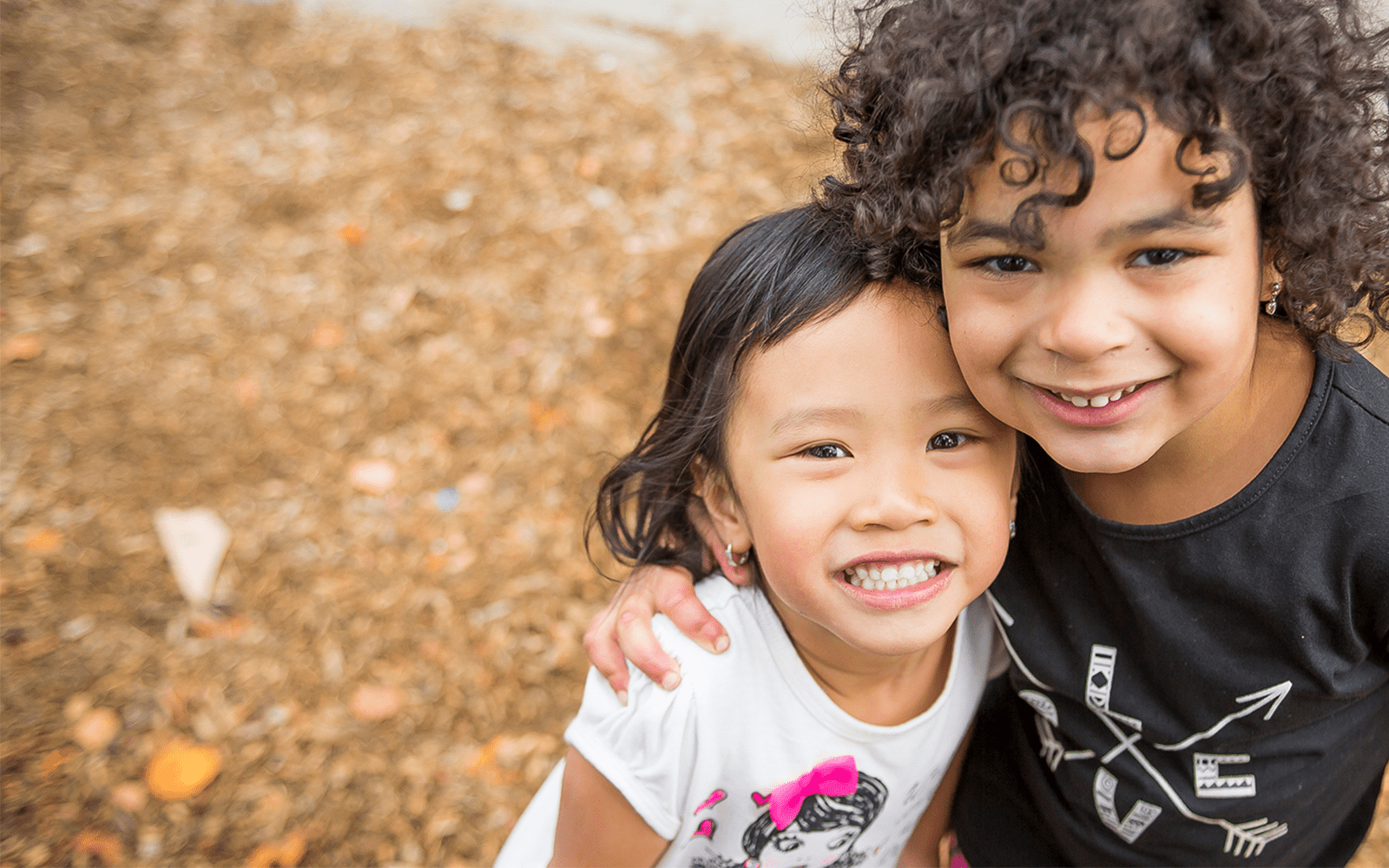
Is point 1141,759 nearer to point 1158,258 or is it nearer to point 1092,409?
point 1092,409

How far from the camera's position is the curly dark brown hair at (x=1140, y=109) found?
1.10m

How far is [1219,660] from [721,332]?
2.84 ft

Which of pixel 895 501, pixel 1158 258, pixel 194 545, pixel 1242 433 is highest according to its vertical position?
pixel 1158 258

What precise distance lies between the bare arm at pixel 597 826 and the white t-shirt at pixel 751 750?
3cm

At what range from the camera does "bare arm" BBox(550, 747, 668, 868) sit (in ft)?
5.18

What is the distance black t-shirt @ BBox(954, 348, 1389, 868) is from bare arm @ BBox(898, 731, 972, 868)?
144mm

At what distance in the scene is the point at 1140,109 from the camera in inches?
42.8

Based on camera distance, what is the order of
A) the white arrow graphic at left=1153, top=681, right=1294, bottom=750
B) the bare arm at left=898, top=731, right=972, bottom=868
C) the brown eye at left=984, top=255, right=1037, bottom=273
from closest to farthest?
the brown eye at left=984, top=255, right=1037, bottom=273
the white arrow graphic at left=1153, top=681, right=1294, bottom=750
the bare arm at left=898, top=731, right=972, bottom=868

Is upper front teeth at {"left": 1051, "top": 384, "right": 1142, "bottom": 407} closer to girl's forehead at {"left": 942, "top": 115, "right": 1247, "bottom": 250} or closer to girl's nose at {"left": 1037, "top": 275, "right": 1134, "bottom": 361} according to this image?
girl's nose at {"left": 1037, "top": 275, "right": 1134, "bottom": 361}

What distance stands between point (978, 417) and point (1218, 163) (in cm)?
45

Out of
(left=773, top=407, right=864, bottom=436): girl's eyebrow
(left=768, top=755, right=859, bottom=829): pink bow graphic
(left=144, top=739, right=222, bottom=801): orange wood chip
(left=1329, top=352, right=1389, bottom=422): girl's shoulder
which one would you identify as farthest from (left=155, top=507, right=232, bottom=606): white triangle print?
(left=1329, top=352, right=1389, bottom=422): girl's shoulder

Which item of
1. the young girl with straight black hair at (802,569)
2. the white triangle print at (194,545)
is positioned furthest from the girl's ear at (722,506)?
the white triangle print at (194,545)

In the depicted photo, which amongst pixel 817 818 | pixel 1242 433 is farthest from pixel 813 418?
pixel 817 818

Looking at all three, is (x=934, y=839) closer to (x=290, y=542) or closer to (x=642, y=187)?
(x=290, y=542)
